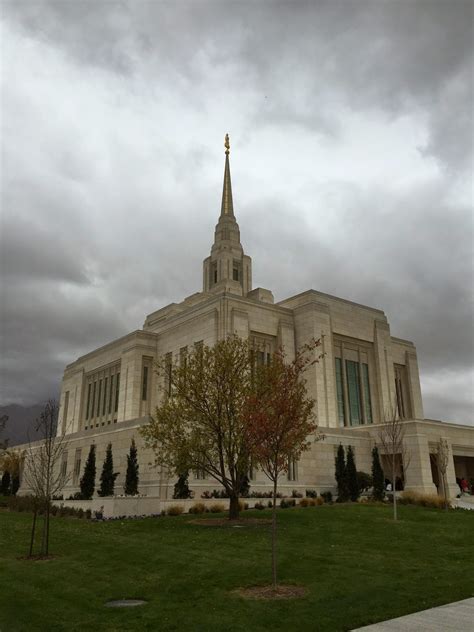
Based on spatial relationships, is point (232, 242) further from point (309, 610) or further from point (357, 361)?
point (309, 610)

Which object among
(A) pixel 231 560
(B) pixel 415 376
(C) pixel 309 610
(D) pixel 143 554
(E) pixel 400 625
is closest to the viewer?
(E) pixel 400 625

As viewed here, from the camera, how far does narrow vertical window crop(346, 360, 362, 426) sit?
54281 millimetres

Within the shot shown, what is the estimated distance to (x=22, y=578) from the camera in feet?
44.1

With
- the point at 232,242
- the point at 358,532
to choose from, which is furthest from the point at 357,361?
the point at 358,532

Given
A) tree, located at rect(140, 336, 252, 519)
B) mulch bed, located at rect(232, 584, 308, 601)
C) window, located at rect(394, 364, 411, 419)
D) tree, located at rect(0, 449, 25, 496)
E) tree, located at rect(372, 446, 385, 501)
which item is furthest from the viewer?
window, located at rect(394, 364, 411, 419)

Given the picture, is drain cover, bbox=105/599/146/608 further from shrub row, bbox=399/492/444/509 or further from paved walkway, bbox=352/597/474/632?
shrub row, bbox=399/492/444/509

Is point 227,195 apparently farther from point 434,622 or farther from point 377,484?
point 434,622

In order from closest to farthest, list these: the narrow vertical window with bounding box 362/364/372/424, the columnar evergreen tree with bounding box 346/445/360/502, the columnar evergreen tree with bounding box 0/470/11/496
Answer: the columnar evergreen tree with bounding box 346/445/360/502 → the columnar evergreen tree with bounding box 0/470/11/496 → the narrow vertical window with bounding box 362/364/372/424

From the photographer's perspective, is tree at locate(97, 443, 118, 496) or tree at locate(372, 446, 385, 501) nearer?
tree at locate(372, 446, 385, 501)

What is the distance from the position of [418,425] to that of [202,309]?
73.4 ft

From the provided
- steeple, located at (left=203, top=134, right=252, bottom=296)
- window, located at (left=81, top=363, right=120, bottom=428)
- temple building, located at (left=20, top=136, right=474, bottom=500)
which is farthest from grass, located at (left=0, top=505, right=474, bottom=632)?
steeple, located at (left=203, top=134, right=252, bottom=296)

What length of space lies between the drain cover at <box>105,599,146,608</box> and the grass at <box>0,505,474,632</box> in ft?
0.85

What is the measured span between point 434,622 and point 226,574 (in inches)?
227

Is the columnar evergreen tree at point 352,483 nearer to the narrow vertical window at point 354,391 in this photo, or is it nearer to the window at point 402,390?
the narrow vertical window at point 354,391
